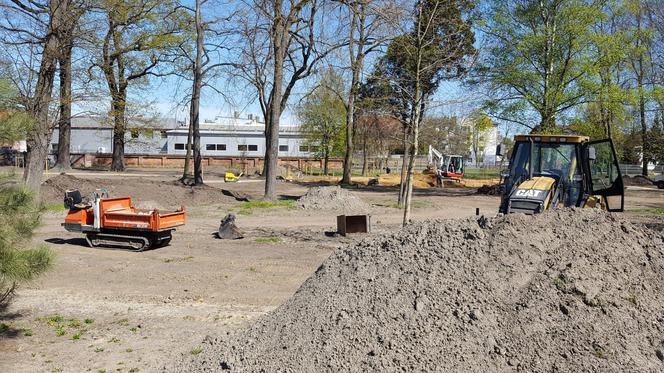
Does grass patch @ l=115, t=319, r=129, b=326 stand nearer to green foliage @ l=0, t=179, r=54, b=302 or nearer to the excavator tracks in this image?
green foliage @ l=0, t=179, r=54, b=302

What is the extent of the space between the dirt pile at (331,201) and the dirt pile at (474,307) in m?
16.3

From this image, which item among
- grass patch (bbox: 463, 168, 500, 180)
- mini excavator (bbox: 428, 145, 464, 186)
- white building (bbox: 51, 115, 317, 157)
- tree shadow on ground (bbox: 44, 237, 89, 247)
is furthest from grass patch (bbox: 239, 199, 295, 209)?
white building (bbox: 51, 115, 317, 157)

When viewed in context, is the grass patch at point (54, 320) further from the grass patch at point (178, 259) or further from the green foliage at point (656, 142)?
the green foliage at point (656, 142)

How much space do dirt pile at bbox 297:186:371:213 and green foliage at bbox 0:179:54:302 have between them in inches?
640

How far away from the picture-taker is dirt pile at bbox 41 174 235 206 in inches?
953

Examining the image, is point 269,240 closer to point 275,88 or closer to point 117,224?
point 117,224

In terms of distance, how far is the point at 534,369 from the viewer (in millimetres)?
4918

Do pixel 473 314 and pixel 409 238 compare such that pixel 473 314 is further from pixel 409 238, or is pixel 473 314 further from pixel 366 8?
pixel 366 8

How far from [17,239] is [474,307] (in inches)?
191

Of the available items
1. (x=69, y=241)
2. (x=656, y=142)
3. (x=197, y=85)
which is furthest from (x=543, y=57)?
(x=656, y=142)

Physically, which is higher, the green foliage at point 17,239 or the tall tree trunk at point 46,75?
the tall tree trunk at point 46,75

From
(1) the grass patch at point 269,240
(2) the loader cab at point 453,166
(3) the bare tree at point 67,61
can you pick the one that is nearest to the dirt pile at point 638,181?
(2) the loader cab at point 453,166

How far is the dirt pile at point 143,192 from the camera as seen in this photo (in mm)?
24194

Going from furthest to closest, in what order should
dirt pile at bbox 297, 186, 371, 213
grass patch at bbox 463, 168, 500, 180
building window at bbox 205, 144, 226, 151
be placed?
1. building window at bbox 205, 144, 226, 151
2. grass patch at bbox 463, 168, 500, 180
3. dirt pile at bbox 297, 186, 371, 213
